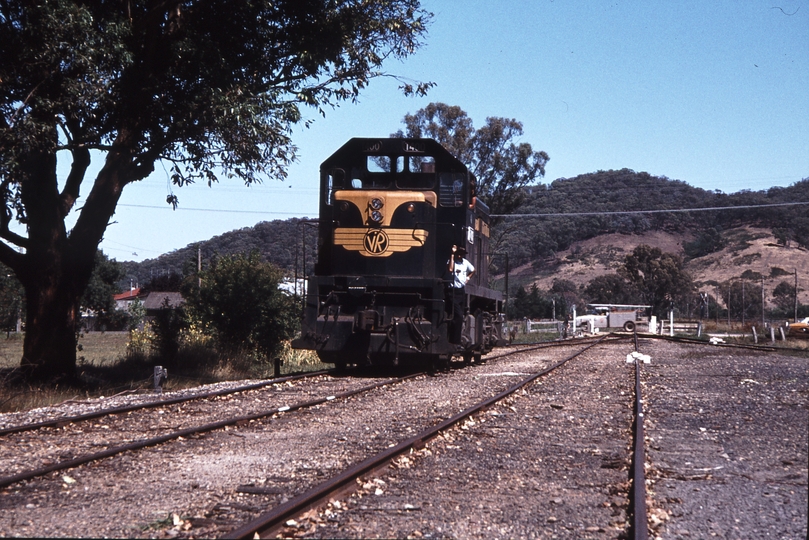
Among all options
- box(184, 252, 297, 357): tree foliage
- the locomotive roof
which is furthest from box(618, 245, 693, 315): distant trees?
the locomotive roof

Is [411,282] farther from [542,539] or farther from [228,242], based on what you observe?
[228,242]

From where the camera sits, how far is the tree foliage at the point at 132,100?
11102 millimetres

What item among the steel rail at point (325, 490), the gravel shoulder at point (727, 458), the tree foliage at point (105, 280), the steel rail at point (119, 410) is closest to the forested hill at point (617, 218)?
the tree foliage at point (105, 280)

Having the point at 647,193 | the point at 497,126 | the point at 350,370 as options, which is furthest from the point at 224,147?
the point at 647,193

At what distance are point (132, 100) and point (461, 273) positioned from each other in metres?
6.30

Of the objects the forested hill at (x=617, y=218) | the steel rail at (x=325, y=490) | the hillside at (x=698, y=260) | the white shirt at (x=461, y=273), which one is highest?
the forested hill at (x=617, y=218)

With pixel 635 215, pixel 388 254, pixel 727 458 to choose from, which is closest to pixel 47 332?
pixel 388 254

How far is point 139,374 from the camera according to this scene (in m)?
16.5

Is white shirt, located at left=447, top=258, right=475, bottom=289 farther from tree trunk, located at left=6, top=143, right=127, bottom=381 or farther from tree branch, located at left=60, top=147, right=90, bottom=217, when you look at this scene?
tree branch, located at left=60, top=147, right=90, bottom=217

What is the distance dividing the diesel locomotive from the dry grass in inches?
101

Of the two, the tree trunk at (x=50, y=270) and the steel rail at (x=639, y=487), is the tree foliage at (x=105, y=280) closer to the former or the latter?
the tree trunk at (x=50, y=270)

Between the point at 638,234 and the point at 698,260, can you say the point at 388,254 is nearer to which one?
the point at 698,260

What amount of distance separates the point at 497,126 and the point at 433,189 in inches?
1211

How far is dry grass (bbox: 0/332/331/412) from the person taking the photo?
→ 11.8 m
